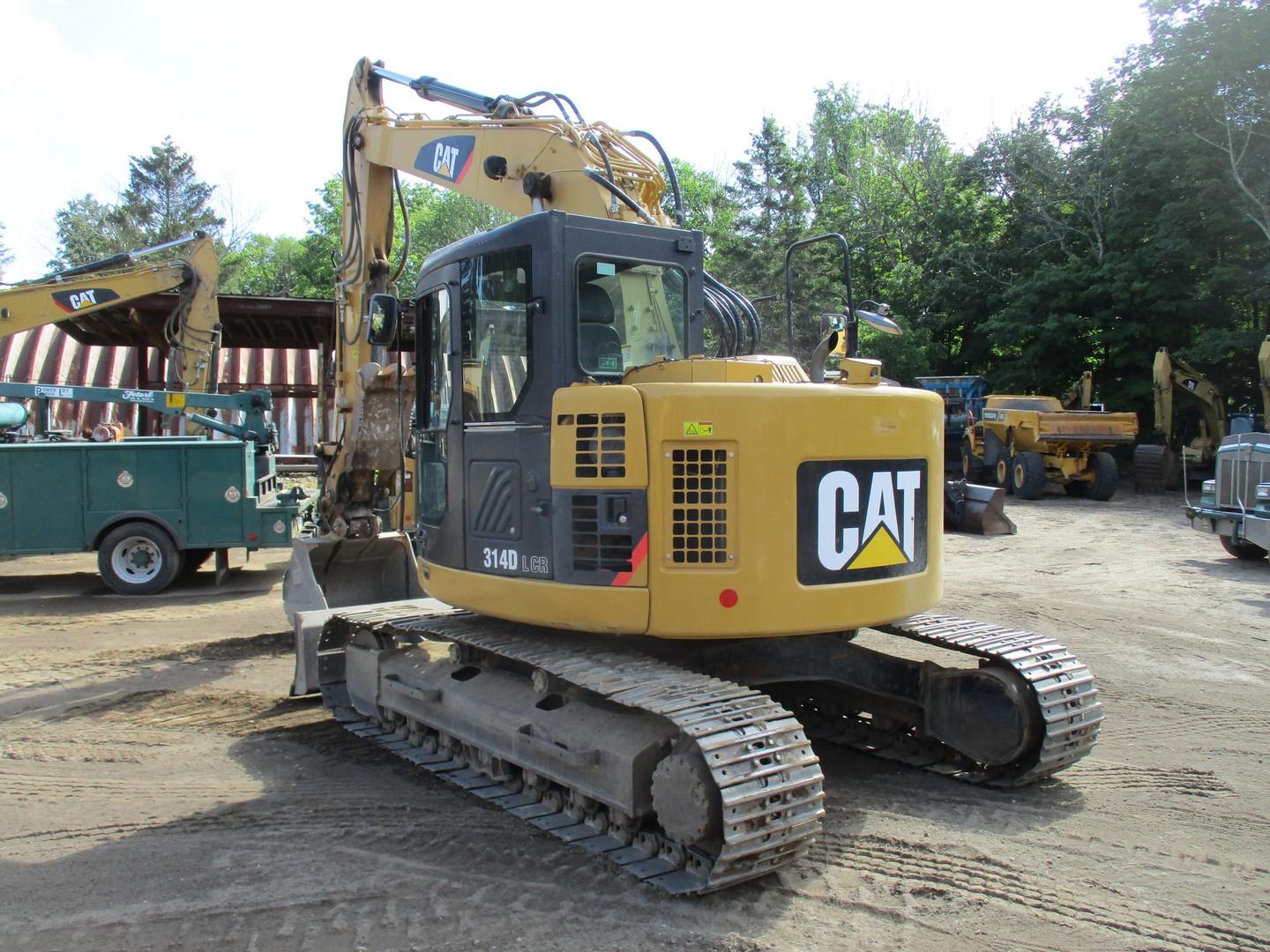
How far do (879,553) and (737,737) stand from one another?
4.19 ft

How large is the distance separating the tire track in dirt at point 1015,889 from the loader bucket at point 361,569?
4509mm

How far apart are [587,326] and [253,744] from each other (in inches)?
136

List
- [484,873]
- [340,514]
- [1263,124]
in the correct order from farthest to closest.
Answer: [1263,124], [340,514], [484,873]

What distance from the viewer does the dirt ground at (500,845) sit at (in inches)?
156

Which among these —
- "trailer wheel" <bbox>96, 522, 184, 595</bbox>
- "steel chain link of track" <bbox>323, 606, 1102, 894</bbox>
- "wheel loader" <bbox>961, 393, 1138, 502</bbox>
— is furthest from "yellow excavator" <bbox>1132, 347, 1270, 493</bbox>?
"trailer wheel" <bbox>96, 522, 184, 595</bbox>

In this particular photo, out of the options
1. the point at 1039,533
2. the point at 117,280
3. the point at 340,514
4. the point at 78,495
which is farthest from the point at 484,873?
the point at 1039,533

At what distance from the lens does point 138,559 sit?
38.6ft

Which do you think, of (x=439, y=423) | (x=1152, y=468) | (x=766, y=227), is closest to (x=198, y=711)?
(x=439, y=423)

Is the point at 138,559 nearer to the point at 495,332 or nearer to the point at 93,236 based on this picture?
the point at 495,332

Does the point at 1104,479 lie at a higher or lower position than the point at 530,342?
lower

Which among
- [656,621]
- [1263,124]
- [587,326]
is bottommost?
[656,621]

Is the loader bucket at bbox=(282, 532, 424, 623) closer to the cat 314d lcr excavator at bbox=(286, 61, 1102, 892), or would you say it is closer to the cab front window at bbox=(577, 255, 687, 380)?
the cat 314d lcr excavator at bbox=(286, 61, 1102, 892)

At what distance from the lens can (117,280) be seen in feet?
45.0

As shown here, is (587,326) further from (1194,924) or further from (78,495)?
(78,495)
